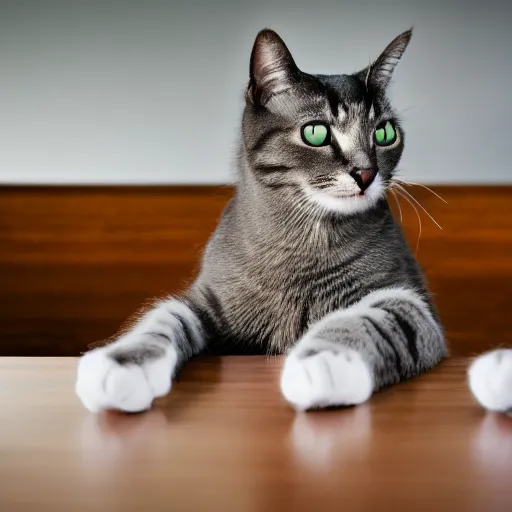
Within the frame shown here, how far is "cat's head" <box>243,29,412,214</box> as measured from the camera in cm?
85

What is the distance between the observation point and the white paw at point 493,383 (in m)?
0.56

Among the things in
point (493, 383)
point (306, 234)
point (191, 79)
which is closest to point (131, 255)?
point (191, 79)

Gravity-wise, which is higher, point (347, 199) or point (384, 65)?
point (384, 65)

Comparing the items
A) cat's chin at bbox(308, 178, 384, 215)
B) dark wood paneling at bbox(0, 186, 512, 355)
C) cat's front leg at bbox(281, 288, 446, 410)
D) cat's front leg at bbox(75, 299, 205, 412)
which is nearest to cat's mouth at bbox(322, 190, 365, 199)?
cat's chin at bbox(308, 178, 384, 215)

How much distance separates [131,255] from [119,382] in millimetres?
1248

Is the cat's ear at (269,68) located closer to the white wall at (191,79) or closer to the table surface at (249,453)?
the table surface at (249,453)

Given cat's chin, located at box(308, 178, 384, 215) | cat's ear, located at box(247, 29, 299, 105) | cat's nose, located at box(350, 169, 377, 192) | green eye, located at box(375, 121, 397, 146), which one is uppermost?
cat's ear, located at box(247, 29, 299, 105)

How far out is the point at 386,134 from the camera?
36.2 inches

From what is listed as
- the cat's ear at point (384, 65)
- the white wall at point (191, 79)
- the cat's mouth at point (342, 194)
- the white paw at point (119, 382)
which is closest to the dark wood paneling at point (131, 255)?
the white wall at point (191, 79)

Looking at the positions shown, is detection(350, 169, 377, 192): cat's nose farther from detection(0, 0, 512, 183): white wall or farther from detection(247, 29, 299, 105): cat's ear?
detection(0, 0, 512, 183): white wall

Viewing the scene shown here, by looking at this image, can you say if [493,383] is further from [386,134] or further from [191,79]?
[191,79]

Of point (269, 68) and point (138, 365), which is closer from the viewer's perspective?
point (138, 365)

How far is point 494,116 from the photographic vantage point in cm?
180

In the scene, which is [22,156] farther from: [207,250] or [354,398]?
[354,398]
